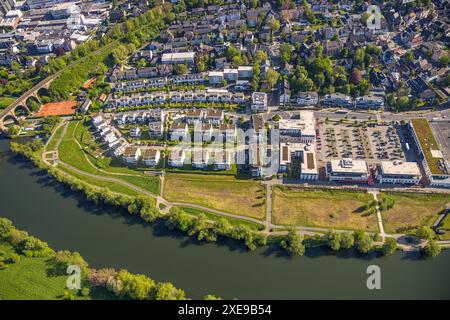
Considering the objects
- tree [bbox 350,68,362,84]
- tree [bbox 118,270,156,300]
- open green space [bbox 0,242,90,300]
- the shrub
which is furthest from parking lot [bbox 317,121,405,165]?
the shrub

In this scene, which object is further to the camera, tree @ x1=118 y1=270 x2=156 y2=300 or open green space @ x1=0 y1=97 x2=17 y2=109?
open green space @ x1=0 y1=97 x2=17 y2=109

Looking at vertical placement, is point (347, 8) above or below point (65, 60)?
above

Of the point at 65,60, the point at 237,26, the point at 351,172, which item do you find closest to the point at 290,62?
the point at 237,26

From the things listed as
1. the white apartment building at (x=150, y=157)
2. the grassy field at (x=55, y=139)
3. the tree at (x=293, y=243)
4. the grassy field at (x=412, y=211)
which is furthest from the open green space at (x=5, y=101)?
the grassy field at (x=412, y=211)

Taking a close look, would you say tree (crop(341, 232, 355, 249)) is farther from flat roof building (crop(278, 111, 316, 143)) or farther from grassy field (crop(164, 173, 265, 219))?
flat roof building (crop(278, 111, 316, 143))

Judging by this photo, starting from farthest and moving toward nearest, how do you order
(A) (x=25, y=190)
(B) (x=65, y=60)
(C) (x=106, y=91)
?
(B) (x=65, y=60) → (C) (x=106, y=91) → (A) (x=25, y=190)

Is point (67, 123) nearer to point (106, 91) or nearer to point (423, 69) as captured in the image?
point (106, 91)
